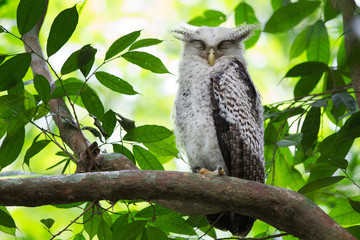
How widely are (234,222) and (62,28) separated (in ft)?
5.17

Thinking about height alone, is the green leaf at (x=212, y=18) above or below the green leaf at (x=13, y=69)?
above

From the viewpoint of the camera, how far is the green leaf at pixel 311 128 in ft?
8.57

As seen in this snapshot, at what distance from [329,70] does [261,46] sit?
4367 mm

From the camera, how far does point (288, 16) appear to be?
2.71 metres

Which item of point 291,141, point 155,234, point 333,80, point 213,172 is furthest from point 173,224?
point 333,80

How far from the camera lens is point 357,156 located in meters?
0.95

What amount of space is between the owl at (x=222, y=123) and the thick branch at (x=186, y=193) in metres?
0.47

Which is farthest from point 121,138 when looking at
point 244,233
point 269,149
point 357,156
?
point 357,156

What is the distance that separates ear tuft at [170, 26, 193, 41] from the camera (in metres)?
3.41

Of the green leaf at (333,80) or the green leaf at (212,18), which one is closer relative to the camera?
the green leaf at (333,80)

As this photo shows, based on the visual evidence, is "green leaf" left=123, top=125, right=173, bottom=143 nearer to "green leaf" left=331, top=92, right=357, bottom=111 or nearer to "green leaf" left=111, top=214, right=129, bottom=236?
"green leaf" left=111, top=214, right=129, bottom=236

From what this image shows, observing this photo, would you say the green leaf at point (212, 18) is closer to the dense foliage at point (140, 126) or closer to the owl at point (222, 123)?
the owl at point (222, 123)

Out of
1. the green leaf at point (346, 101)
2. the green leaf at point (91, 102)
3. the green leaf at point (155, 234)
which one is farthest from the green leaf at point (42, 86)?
the green leaf at point (346, 101)

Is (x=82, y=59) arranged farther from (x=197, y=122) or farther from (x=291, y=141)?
(x=291, y=141)
